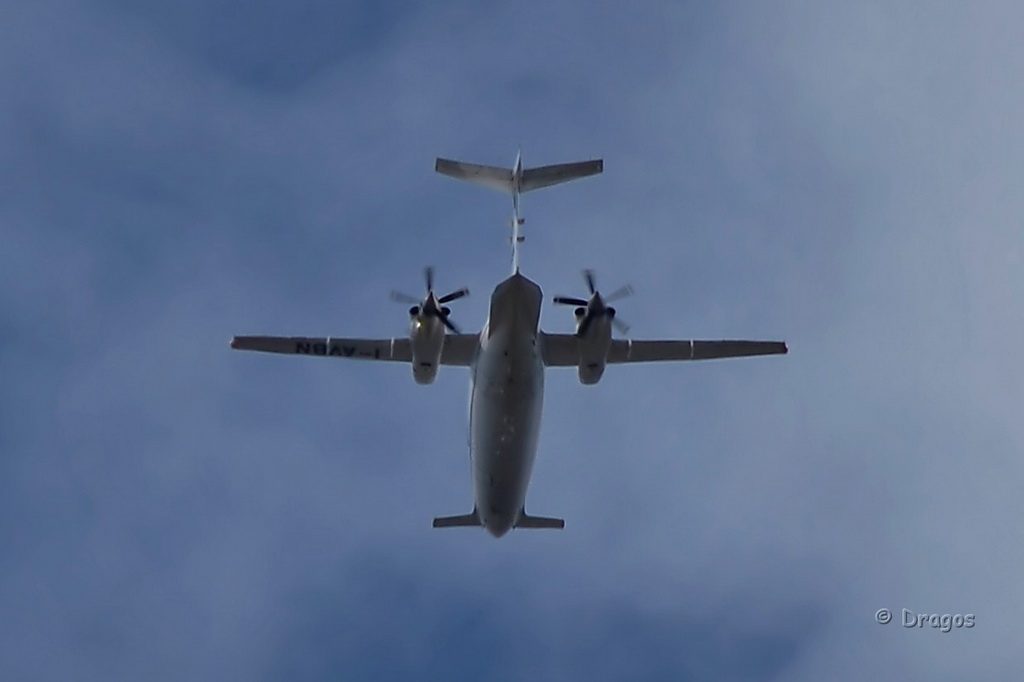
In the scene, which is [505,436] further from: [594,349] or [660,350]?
[660,350]

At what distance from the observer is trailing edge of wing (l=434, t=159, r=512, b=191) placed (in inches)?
1906

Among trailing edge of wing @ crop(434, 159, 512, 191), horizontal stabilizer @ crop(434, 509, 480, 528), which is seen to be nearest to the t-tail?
trailing edge of wing @ crop(434, 159, 512, 191)

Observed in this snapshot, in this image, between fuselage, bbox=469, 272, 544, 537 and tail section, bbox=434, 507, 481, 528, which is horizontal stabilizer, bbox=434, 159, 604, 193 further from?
tail section, bbox=434, 507, 481, 528

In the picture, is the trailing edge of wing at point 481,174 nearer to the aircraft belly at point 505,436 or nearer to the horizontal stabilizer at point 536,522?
the aircraft belly at point 505,436

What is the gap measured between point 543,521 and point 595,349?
10608 millimetres

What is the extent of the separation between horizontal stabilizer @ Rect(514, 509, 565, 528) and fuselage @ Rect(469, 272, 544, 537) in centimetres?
433

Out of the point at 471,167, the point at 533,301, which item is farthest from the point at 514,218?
the point at 533,301

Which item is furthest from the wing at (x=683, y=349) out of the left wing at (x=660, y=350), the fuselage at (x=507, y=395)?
the fuselage at (x=507, y=395)

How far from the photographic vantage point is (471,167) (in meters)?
48.7

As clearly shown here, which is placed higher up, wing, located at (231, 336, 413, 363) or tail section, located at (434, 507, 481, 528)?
wing, located at (231, 336, 413, 363)

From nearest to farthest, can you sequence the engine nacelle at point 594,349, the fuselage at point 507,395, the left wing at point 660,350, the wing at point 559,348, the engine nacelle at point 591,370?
the fuselage at point 507,395, the engine nacelle at point 594,349, the engine nacelle at point 591,370, the wing at point 559,348, the left wing at point 660,350

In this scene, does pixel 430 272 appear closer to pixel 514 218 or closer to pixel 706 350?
pixel 514 218

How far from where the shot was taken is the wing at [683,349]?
169 feet

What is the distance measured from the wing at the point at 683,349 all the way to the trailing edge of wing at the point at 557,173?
24.2 feet
